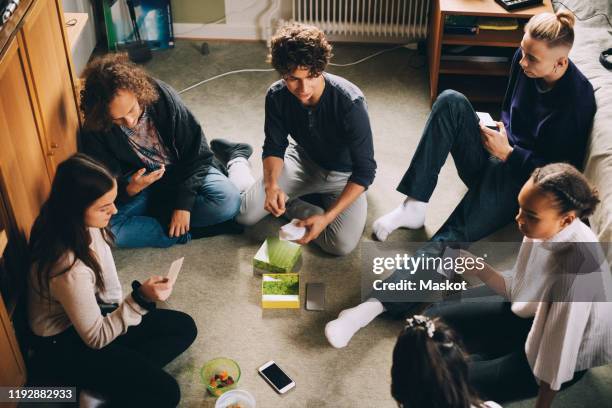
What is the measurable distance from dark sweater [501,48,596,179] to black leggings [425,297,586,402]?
569 mm

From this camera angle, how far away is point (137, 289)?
2.01 m

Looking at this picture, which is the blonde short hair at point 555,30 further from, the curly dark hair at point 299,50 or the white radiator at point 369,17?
the white radiator at point 369,17

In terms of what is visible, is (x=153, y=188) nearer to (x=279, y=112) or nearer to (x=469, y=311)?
(x=279, y=112)

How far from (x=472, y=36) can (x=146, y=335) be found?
1.99 metres

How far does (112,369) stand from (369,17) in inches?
97.9

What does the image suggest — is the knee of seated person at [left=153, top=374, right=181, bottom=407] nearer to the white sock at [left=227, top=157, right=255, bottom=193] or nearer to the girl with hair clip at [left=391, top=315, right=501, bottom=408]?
the girl with hair clip at [left=391, top=315, right=501, bottom=408]

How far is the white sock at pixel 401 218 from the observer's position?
8.84 feet

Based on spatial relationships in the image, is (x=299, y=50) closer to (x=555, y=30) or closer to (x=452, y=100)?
(x=452, y=100)

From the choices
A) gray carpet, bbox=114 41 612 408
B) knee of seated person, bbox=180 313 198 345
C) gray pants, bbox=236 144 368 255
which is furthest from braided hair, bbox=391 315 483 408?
gray pants, bbox=236 144 368 255

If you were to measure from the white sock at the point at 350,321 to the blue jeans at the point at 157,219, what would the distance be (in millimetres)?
627

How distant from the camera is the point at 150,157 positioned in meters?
2.54

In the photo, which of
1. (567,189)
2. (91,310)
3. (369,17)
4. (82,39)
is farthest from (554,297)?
(82,39)

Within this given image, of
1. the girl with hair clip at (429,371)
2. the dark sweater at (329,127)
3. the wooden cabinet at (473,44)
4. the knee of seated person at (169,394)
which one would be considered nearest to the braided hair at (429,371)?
the girl with hair clip at (429,371)

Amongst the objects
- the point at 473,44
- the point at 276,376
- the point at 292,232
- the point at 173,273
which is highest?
the point at 473,44
